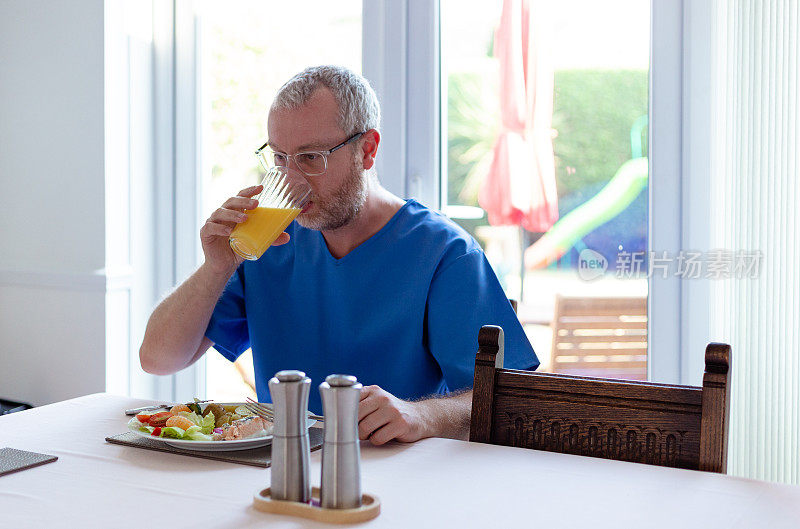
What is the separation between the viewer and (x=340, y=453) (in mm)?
960

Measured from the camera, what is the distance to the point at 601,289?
258 cm

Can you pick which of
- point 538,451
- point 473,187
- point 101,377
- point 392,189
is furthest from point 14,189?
point 538,451

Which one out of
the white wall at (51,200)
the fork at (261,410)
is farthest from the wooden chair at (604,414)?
the white wall at (51,200)

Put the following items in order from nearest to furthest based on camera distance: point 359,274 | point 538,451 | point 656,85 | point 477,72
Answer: point 538,451 < point 359,274 < point 656,85 < point 477,72

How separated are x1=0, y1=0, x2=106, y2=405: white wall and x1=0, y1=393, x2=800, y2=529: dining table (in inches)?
70.1

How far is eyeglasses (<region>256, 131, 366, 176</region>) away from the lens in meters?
1.73

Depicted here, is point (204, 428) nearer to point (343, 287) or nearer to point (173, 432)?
point (173, 432)

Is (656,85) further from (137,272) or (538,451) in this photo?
(137,272)

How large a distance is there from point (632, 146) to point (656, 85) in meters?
0.19

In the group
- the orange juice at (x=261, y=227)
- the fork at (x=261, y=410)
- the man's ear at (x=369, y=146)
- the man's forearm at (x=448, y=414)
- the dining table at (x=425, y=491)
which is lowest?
the dining table at (x=425, y=491)

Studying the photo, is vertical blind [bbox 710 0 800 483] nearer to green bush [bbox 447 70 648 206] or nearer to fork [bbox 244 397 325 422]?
green bush [bbox 447 70 648 206]

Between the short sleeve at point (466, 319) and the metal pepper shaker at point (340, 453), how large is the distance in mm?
667

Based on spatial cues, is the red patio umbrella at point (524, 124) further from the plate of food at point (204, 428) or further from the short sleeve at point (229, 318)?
the plate of food at point (204, 428)

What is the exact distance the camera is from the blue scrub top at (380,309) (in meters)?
1.65
